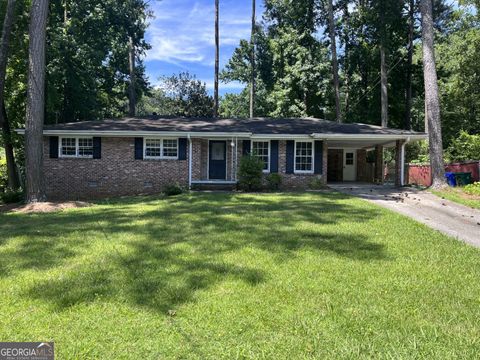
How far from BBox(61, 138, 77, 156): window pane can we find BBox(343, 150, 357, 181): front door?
14.2 meters

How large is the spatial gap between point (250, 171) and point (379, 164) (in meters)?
8.20

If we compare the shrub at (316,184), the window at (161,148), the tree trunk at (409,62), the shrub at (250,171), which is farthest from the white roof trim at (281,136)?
the tree trunk at (409,62)

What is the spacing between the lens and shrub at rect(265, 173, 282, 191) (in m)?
16.3

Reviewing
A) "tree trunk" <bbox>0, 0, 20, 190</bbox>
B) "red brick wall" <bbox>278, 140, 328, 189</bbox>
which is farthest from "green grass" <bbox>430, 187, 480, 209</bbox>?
"tree trunk" <bbox>0, 0, 20, 190</bbox>

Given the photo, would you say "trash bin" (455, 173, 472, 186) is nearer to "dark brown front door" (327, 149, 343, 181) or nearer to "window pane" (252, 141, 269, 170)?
"dark brown front door" (327, 149, 343, 181)

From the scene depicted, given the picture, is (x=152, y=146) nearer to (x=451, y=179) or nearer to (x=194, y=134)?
(x=194, y=134)

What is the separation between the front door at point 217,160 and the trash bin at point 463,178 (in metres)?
9.83

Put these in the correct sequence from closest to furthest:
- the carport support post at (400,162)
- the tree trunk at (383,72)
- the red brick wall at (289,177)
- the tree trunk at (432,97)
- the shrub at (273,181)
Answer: the tree trunk at (432,97) < the shrub at (273,181) < the red brick wall at (289,177) < the carport support post at (400,162) < the tree trunk at (383,72)

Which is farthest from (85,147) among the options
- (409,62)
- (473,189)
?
(409,62)

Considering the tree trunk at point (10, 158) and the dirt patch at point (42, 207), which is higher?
the tree trunk at point (10, 158)

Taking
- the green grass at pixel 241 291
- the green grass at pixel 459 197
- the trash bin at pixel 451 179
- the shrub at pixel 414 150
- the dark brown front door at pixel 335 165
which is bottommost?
the green grass at pixel 241 291

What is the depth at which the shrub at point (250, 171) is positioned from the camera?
15.6 m

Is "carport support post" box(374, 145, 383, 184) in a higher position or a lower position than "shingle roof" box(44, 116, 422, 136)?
lower

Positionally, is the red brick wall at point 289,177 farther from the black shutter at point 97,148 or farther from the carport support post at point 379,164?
the black shutter at point 97,148
